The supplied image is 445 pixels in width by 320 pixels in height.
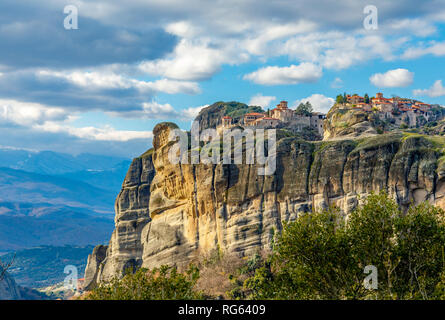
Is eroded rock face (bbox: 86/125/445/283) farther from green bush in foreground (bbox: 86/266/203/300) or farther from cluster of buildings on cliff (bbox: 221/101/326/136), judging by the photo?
cluster of buildings on cliff (bbox: 221/101/326/136)

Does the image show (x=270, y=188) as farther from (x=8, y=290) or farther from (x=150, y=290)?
(x=8, y=290)

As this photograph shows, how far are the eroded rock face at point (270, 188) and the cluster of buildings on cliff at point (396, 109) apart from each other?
185 feet

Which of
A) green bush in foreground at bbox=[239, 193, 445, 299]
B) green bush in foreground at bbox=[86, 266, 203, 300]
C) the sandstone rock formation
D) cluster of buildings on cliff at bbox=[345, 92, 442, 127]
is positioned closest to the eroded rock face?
green bush in foreground at bbox=[239, 193, 445, 299]

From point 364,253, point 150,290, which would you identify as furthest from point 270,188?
point 150,290

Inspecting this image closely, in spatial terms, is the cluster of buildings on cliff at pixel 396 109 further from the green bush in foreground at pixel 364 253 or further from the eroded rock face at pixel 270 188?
the green bush in foreground at pixel 364 253

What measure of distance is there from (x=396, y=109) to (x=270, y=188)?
72.3 meters

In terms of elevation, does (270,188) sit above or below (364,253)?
above

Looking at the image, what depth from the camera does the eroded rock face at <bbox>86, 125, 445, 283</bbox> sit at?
240 ft

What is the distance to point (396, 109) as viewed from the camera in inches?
5610

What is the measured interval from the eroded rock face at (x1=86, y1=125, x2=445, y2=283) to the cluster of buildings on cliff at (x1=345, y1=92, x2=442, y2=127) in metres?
56.3

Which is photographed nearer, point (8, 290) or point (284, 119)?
point (284, 119)

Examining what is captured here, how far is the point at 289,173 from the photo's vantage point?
8144 cm

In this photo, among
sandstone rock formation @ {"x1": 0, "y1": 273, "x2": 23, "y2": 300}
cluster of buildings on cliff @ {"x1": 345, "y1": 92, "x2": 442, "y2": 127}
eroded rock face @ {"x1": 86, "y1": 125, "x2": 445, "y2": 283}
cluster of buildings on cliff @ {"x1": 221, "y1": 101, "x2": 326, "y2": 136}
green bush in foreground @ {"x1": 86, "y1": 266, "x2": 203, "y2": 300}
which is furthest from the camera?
sandstone rock formation @ {"x1": 0, "y1": 273, "x2": 23, "y2": 300}
